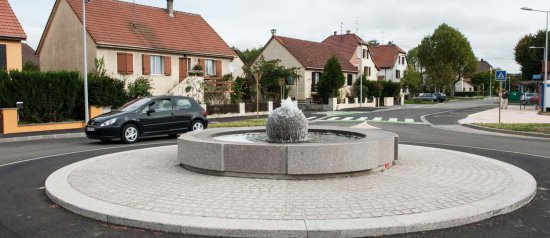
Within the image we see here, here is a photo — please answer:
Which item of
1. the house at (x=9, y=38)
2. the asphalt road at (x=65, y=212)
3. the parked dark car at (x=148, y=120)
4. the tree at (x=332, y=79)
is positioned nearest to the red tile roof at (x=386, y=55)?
the tree at (x=332, y=79)

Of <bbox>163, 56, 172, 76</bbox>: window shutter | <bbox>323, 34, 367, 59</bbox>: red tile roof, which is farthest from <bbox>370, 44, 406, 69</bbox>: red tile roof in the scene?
<bbox>163, 56, 172, 76</bbox>: window shutter

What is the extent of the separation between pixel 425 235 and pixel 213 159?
3898 millimetres

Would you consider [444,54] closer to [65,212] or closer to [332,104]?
[332,104]

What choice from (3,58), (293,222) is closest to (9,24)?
(3,58)

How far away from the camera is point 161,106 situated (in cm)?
1548

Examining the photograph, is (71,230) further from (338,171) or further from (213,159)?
(338,171)

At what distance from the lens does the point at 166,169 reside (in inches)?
329

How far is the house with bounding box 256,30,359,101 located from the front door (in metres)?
31.1

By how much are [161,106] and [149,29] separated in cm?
1897

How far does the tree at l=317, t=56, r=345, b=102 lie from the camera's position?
139 feet

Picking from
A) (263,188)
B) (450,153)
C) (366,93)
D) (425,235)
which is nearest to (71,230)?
(263,188)

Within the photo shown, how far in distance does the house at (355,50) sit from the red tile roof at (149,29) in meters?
27.8

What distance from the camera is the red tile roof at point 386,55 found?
7794 cm

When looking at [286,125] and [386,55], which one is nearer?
[286,125]
